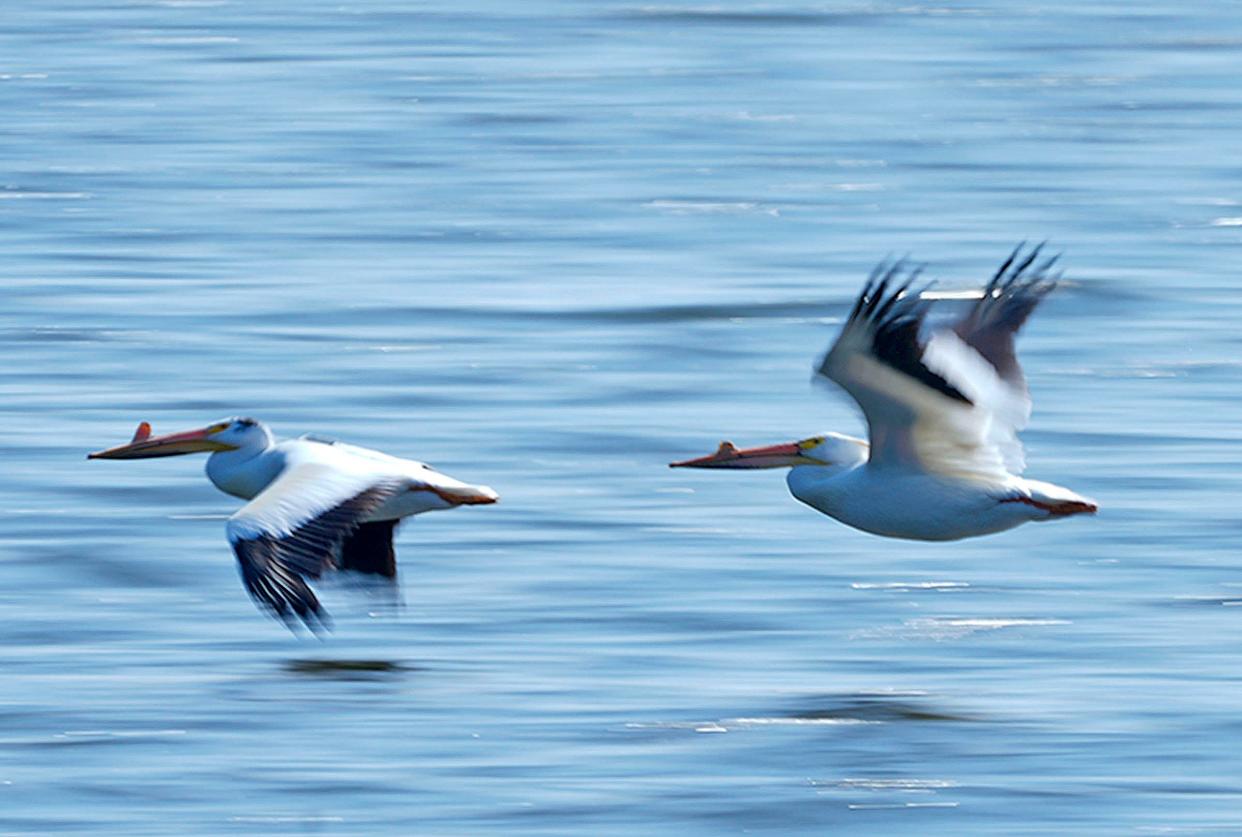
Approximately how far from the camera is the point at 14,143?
1905 cm

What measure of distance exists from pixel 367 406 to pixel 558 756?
4.22 metres

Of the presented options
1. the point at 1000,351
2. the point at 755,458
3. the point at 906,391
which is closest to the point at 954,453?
the point at 1000,351

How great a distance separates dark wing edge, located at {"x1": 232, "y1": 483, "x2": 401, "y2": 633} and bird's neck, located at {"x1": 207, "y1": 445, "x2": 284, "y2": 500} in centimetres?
64

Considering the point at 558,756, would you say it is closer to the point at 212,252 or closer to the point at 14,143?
the point at 212,252

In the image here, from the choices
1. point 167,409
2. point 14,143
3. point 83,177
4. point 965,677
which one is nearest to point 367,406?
point 167,409

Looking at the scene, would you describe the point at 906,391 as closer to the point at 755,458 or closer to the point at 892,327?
the point at 892,327

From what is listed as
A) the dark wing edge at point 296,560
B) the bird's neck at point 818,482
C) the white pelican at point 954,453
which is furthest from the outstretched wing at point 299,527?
the white pelican at point 954,453

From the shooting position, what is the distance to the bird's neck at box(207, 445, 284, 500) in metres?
9.27

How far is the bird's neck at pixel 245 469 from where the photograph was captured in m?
9.27

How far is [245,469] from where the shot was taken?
935 centimetres

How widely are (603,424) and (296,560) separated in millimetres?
3187

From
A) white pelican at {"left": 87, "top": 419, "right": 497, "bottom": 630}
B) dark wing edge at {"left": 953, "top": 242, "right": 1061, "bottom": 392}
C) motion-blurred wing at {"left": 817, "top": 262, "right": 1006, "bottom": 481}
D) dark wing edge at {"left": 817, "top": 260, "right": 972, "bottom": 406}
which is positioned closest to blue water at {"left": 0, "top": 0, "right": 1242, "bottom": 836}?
white pelican at {"left": 87, "top": 419, "right": 497, "bottom": 630}

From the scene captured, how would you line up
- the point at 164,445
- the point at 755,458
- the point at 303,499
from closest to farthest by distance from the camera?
the point at 303,499 → the point at 755,458 → the point at 164,445

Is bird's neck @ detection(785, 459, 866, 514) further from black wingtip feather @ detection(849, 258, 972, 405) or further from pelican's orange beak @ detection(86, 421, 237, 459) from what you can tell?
pelican's orange beak @ detection(86, 421, 237, 459)
